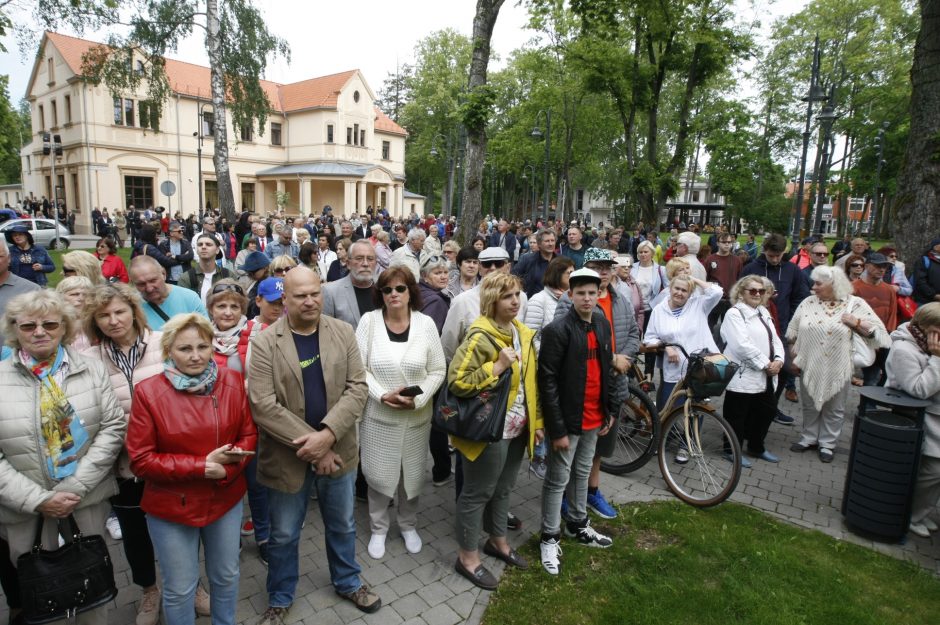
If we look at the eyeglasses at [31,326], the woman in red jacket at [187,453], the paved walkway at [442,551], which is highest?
the eyeglasses at [31,326]

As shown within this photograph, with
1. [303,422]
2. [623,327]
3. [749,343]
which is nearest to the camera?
[303,422]

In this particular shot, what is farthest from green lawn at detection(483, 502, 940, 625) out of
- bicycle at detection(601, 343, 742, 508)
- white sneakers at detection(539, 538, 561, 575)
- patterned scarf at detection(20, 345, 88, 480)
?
patterned scarf at detection(20, 345, 88, 480)

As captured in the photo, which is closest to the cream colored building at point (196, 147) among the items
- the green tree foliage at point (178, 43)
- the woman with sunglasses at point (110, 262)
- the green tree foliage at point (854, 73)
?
the green tree foliage at point (178, 43)

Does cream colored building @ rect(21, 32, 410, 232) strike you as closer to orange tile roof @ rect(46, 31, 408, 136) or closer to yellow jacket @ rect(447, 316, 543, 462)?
orange tile roof @ rect(46, 31, 408, 136)

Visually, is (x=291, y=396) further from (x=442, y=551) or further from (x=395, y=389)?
(x=442, y=551)

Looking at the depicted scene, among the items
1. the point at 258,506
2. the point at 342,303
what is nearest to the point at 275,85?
the point at 342,303

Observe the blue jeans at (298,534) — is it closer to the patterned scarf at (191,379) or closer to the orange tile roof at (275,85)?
the patterned scarf at (191,379)

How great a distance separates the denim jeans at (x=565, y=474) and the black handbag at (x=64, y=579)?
2.54 meters

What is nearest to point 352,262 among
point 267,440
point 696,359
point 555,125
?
point 267,440

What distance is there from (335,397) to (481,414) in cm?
86

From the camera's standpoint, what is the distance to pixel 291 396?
9.84 feet

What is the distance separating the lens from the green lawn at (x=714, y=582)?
3.32 metres

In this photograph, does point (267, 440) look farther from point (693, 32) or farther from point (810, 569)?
point (693, 32)

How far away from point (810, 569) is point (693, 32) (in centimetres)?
2129
